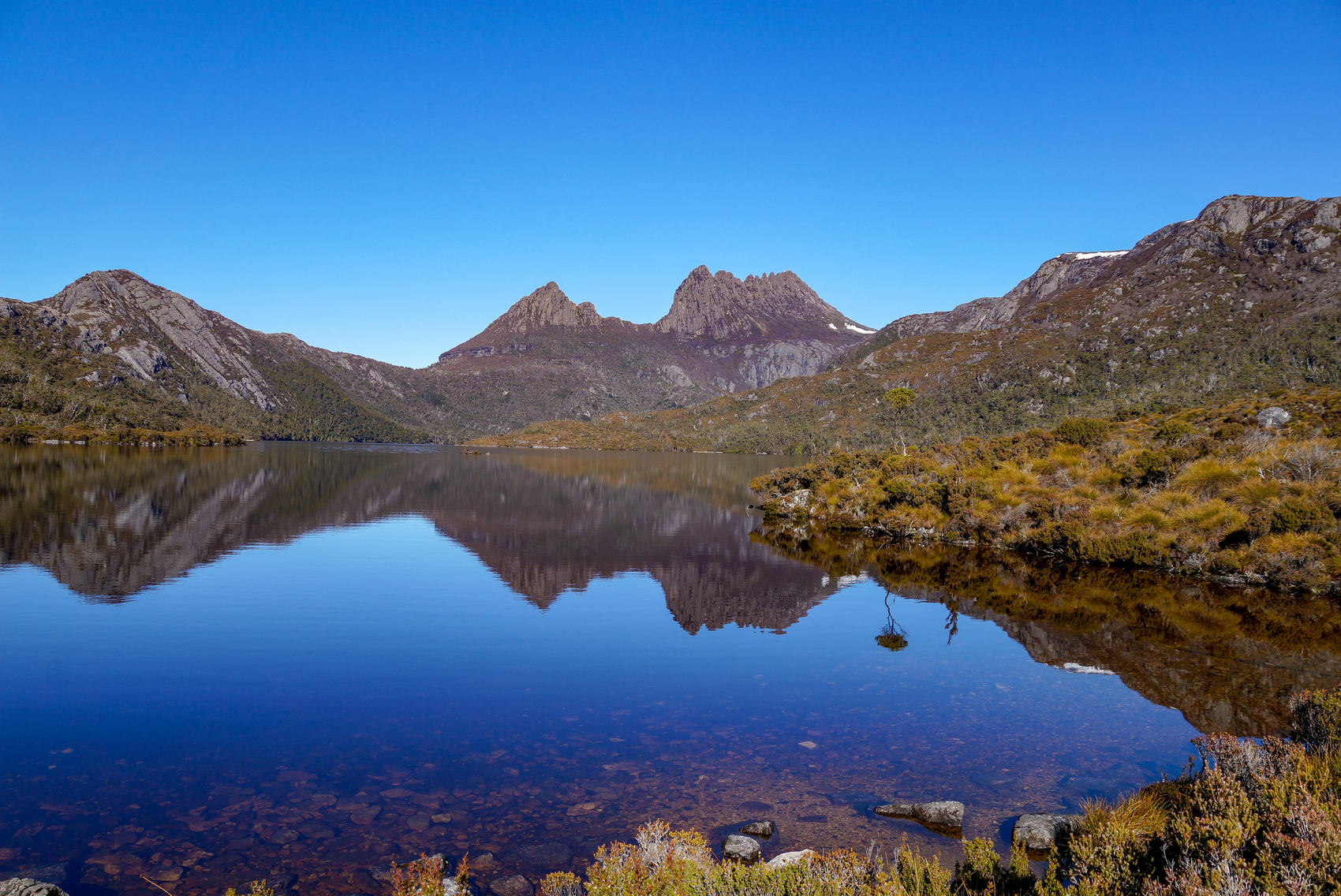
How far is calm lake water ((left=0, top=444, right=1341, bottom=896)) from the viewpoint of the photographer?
33.8ft

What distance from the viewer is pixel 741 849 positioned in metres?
9.44

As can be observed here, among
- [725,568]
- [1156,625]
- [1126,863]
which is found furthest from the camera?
[725,568]

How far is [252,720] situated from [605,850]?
27.5 ft

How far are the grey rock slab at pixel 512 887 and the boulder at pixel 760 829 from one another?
9.97ft

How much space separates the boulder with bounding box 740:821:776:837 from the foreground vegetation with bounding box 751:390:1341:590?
2829 centimetres

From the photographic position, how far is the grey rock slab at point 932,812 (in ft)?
34.5

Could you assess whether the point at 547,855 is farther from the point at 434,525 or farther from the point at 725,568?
the point at 434,525

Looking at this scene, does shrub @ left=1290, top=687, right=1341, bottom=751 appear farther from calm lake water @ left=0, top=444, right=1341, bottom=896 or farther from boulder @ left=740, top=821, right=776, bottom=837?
boulder @ left=740, top=821, right=776, bottom=837

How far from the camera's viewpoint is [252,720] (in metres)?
14.1

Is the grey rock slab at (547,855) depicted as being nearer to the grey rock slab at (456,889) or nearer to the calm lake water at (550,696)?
the calm lake water at (550,696)

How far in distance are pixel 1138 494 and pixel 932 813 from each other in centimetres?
3523

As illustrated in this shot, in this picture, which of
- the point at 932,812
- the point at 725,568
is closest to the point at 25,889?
the point at 932,812

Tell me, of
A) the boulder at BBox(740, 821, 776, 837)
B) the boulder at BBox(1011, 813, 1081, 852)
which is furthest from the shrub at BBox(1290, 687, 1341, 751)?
the boulder at BBox(740, 821, 776, 837)

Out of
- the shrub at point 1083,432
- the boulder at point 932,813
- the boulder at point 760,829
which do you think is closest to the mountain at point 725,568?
the boulder at point 932,813
